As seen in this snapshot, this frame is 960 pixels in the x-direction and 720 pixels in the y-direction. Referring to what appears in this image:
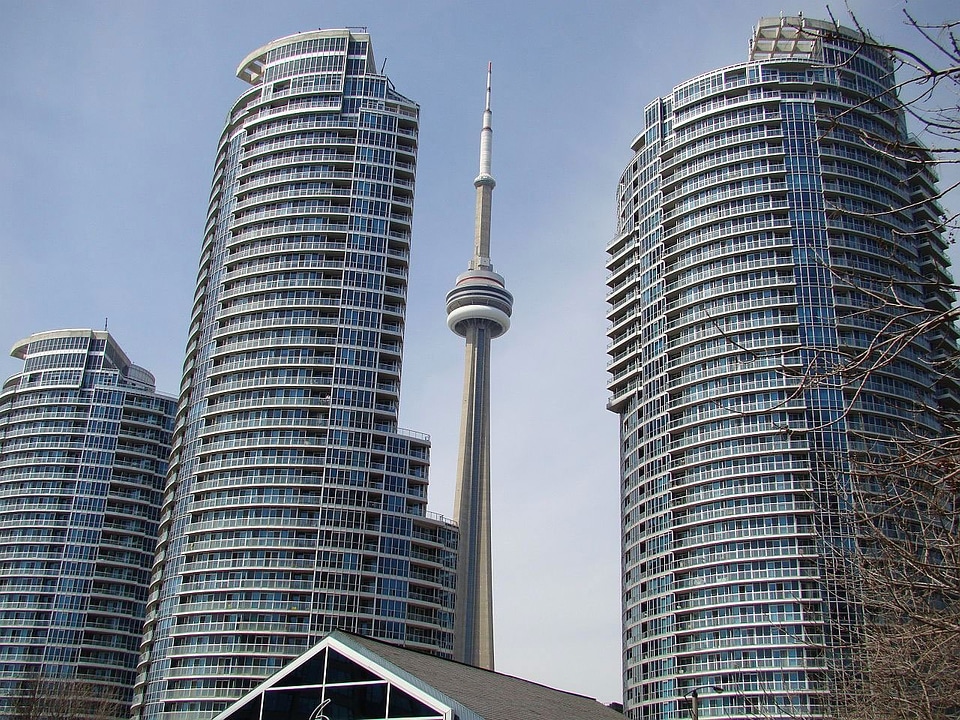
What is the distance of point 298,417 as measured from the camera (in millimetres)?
126438

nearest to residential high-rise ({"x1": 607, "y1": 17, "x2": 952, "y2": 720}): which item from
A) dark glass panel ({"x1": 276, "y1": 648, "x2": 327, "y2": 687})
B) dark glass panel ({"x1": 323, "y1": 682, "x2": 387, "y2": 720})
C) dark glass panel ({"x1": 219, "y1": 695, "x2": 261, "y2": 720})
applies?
dark glass panel ({"x1": 323, "y1": 682, "x2": 387, "y2": 720})

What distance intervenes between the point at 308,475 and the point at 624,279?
164ft

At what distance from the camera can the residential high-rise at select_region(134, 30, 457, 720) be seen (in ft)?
387

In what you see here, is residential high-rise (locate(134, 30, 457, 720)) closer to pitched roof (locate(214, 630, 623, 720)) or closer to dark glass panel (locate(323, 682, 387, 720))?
pitched roof (locate(214, 630, 623, 720))

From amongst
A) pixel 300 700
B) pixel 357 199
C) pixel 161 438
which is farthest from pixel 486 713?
pixel 161 438

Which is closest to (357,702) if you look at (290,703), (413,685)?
(413,685)

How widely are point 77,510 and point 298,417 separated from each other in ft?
169

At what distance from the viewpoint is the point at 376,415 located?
422 ft

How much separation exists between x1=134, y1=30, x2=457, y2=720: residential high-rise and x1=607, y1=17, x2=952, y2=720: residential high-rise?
2730 centimetres

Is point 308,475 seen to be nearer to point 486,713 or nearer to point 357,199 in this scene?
point 357,199

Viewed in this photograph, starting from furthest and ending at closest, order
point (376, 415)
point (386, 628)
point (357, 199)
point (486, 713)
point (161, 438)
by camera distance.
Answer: point (161, 438)
point (357, 199)
point (376, 415)
point (386, 628)
point (486, 713)

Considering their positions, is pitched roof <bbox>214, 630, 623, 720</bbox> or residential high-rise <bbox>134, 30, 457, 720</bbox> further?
residential high-rise <bbox>134, 30, 457, 720</bbox>

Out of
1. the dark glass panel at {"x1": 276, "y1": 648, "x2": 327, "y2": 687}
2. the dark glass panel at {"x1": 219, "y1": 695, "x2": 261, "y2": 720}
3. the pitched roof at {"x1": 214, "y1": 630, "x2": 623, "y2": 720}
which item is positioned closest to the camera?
the pitched roof at {"x1": 214, "y1": 630, "x2": 623, "y2": 720}

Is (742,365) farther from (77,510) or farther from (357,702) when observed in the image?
(77,510)
